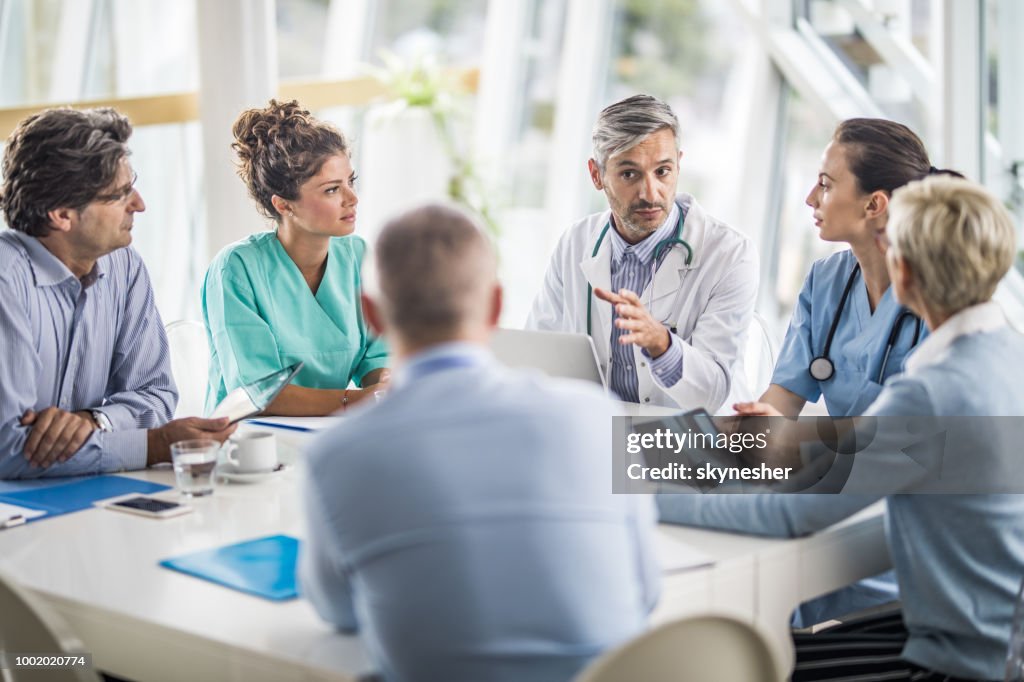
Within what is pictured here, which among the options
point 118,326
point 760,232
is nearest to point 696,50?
point 760,232

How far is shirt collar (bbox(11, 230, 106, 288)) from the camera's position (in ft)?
7.50

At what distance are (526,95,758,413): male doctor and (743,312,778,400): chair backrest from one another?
0.71 feet

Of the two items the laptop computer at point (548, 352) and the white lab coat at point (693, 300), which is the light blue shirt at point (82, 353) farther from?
the white lab coat at point (693, 300)

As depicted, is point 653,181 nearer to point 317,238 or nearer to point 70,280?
point 317,238

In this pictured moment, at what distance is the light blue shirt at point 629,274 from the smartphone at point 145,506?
1.29 meters

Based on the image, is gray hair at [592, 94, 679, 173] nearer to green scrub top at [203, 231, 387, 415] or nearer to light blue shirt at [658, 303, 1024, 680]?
green scrub top at [203, 231, 387, 415]

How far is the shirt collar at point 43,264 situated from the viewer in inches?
90.0

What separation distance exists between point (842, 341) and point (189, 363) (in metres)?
1.80

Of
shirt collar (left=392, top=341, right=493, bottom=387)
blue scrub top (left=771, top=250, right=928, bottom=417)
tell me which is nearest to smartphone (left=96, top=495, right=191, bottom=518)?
shirt collar (left=392, top=341, right=493, bottom=387)

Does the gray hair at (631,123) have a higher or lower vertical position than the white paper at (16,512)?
higher

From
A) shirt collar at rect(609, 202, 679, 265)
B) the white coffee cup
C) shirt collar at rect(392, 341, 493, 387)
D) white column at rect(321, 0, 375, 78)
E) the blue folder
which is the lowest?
the blue folder

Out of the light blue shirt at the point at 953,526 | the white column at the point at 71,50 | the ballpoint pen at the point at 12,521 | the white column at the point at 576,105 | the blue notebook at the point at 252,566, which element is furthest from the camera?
the white column at the point at 576,105

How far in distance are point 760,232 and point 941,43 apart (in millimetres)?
1769

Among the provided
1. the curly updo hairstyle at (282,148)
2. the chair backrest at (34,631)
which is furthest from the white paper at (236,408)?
the chair backrest at (34,631)
